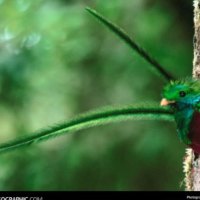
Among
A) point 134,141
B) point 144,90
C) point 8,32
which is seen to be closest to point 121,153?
point 134,141

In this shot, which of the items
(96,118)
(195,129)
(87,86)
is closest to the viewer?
(195,129)

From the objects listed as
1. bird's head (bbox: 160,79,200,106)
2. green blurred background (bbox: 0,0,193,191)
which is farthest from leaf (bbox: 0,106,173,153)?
green blurred background (bbox: 0,0,193,191)

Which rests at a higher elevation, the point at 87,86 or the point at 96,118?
the point at 87,86

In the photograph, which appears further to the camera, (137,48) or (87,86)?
(87,86)

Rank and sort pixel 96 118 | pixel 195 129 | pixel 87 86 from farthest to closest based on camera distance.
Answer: pixel 87 86 → pixel 96 118 → pixel 195 129

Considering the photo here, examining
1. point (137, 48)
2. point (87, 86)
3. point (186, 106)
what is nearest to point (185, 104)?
point (186, 106)

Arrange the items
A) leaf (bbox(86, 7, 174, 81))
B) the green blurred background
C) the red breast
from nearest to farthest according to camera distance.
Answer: the red breast
leaf (bbox(86, 7, 174, 81))
the green blurred background

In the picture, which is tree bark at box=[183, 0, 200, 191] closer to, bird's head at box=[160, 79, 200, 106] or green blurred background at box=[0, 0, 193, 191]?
bird's head at box=[160, 79, 200, 106]

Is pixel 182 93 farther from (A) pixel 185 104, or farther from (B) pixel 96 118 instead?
(B) pixel 96 118

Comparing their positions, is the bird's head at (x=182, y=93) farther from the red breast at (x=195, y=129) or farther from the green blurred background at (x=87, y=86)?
the green blurred background at (x=87, y=86)
